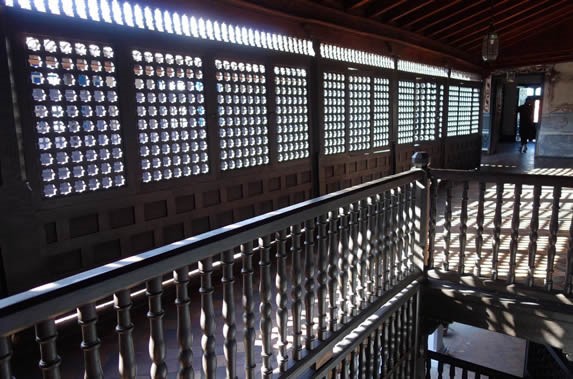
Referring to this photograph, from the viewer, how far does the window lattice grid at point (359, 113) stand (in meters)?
6.49

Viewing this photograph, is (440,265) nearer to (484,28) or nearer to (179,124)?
(179,124)

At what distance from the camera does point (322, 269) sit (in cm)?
279

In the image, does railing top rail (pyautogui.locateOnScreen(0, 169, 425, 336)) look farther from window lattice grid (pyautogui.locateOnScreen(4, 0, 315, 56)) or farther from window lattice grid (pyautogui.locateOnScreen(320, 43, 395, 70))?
window lattice grid (pyautogui.locateOnScreen(320, 43, 395, 70))

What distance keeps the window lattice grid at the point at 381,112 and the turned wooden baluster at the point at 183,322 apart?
585 centimetres

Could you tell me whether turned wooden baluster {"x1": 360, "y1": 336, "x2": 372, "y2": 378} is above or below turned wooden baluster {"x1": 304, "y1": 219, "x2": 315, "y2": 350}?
below

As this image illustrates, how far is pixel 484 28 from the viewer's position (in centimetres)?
934

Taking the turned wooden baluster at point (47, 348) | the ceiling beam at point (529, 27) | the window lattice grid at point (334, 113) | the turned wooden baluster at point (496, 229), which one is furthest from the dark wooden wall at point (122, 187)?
the ceiling beam at point (529, 27)

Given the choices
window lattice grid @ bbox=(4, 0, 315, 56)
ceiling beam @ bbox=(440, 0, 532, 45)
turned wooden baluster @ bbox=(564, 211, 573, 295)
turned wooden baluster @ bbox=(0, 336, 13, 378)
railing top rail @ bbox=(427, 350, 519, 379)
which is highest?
ceiling beam @ bbox=(440, 0, 532, 45)

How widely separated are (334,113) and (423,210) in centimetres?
249

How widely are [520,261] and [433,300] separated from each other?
1095mm

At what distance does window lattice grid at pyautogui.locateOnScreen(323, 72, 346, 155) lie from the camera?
5980 millimetres

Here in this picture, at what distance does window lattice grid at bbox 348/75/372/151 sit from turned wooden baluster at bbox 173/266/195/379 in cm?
501

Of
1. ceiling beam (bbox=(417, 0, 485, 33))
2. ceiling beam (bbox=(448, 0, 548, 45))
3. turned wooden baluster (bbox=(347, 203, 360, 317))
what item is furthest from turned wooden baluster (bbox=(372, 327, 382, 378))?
ceiling beam (bbox=(448, 0, 548, 45))

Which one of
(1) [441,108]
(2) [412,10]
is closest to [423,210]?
(2) [412,10]
